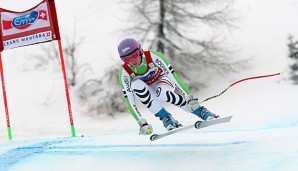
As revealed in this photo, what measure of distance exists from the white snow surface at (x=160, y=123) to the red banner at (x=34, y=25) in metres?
2.49

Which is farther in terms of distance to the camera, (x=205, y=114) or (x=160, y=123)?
(x=160, y=123)

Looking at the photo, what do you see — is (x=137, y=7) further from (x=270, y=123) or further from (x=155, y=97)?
(x=155, y=97)

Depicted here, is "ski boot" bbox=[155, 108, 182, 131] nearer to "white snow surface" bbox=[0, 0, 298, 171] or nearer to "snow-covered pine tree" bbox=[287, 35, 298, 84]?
"white snow surface" bbox=[0, 0, 298, 171]

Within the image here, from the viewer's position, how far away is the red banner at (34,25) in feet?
35.1

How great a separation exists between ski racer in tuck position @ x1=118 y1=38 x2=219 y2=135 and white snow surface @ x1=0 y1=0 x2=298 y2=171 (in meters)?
0.49

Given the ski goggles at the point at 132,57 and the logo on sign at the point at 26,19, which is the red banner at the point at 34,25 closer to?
the logo on sign at the point at 26,19

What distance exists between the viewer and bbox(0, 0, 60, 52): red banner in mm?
10711

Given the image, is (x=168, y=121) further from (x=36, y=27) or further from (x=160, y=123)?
(x=160, y=123)

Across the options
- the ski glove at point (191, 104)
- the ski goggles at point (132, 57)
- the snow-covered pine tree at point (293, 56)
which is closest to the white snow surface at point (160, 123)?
the snow-covered pine tree at point (293, 56)

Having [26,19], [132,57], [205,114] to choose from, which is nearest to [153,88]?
[132,57]

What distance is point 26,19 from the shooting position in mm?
10828

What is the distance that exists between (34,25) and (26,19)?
0.26 m

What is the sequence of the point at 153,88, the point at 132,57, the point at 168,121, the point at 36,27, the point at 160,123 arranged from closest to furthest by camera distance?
the point at 132,57 → the point at 168,121 → the point at 153,88 → the point at 36,27 → the point at 160,123

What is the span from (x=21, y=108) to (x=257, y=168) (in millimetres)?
13116
